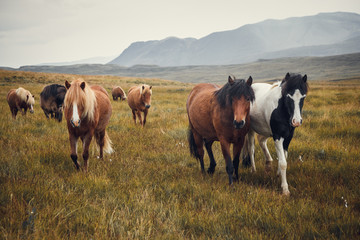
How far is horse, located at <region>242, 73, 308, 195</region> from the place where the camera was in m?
3.49

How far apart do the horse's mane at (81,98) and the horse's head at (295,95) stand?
3714mm

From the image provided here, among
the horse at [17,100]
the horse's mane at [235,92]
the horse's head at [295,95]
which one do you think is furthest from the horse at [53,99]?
the horse's head at [295,95]

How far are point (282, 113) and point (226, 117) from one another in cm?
102

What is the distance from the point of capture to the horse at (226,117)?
3652 mm

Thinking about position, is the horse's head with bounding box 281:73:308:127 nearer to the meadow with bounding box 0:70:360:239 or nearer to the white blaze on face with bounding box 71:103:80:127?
the meadow with bounding box 0:70:360:239

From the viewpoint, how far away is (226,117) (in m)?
3.88

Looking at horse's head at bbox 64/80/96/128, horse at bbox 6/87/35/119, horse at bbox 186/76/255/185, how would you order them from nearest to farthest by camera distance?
horse at bbox 186/76/255/185
horse's head at bbox 64/80/96/128
horse at bbox 6/87/35/119

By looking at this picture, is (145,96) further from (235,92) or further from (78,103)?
(235,92)

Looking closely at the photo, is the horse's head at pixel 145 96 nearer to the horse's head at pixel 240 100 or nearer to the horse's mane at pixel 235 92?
the horse's mane at pixel 235 92

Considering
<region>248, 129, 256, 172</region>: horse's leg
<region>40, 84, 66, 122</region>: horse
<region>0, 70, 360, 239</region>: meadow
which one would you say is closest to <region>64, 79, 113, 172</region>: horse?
<region>0, 70, 360, 239</region>: meadow

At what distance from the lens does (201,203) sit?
321 centimetres

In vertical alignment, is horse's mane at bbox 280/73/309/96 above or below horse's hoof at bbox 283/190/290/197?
above

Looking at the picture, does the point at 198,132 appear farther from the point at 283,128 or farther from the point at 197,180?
the point at 283,128

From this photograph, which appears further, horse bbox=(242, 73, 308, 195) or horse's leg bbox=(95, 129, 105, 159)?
horse's leg bbox=(95, 129, 105, 159)
